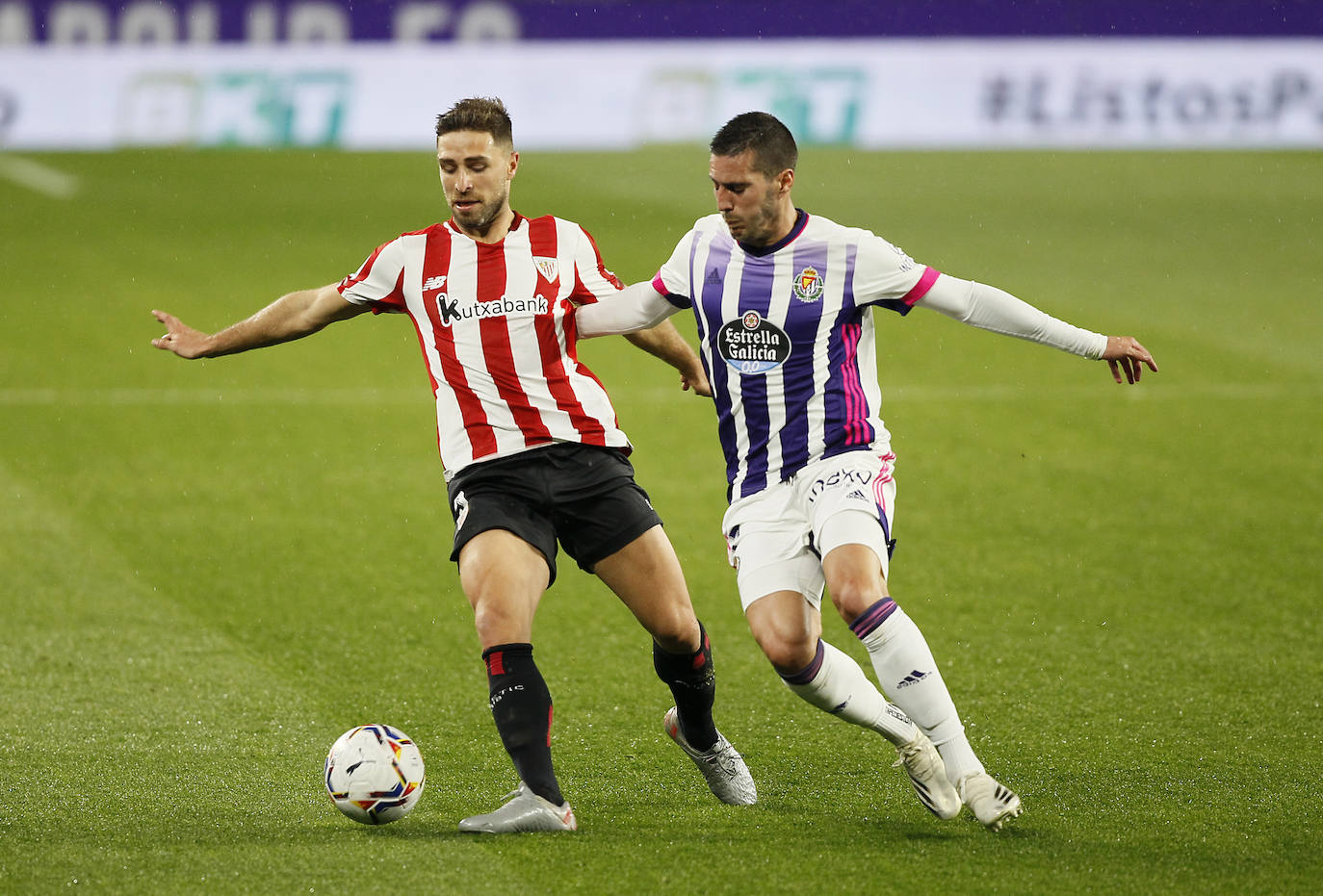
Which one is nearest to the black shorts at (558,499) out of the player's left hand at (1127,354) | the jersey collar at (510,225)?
the jersey collar at (510,225)

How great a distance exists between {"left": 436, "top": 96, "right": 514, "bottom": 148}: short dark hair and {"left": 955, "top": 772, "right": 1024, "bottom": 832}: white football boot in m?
2.18

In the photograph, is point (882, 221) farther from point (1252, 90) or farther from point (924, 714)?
point (924, 714)

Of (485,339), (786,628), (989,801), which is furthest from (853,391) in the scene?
(989,801)

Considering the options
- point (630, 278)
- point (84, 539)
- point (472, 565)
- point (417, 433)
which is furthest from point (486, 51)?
point (472, 565)

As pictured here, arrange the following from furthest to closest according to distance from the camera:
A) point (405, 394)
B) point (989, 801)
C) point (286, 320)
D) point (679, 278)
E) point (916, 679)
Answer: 1. point (405, 394)
2. point (286, 320)
3. point (679, 278)
4. point (916, 679)
5. point (989, 801)

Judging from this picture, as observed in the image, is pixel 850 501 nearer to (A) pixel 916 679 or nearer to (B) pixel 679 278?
(A) pixel 916 679

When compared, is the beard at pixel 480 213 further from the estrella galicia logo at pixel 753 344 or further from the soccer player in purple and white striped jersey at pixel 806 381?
the estrella galicia logo at pixel 753 344

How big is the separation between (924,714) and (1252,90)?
14.2 m

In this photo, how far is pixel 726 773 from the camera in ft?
14.6

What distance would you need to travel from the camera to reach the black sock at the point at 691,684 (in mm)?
4512

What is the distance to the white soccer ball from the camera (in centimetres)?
410

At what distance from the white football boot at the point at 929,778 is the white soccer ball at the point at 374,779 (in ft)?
4.34

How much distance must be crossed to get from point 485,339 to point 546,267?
30cm

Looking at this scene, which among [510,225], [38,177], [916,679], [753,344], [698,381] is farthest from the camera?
[38,177]
